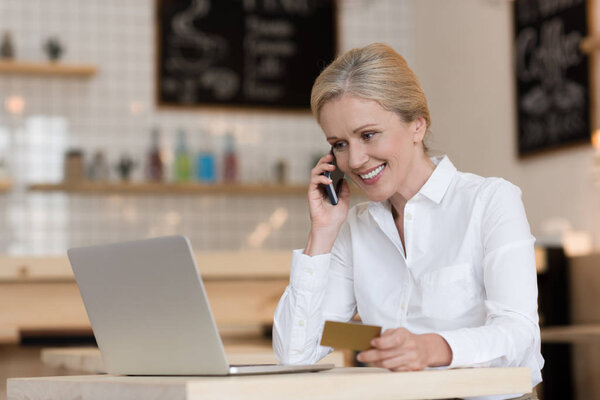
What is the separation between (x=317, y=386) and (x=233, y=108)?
3.91 m

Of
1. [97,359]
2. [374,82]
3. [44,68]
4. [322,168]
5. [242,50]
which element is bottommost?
[97,359]

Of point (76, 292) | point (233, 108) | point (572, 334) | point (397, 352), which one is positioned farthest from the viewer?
point (233, 108)

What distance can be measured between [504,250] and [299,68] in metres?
3.67

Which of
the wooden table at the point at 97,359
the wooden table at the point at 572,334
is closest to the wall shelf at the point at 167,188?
the wooden table at the point at 572,334

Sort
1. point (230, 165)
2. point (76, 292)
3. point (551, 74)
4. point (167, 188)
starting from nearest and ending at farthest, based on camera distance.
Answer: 1. point (76, 292)
2. point (551, 74)
3. point (167, 188)
4. point (230, 165)

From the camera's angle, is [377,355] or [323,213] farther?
[323,213]

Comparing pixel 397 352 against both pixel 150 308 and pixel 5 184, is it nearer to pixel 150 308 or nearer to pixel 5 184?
pixel 150 308

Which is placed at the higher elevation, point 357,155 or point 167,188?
point 167,188

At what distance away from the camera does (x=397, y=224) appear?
5.18 feet

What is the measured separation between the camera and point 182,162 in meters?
4.47

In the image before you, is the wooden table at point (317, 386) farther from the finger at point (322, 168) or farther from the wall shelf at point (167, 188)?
the wall shelf at point (167, 188)

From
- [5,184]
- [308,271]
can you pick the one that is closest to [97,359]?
[308,271]

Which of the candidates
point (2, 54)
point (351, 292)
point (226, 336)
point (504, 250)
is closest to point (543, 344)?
point (226, 336)

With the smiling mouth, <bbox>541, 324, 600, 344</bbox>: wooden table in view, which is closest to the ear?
the smiling mouth
